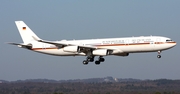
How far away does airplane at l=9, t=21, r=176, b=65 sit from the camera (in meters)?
82.3

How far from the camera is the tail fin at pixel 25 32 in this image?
97.6m

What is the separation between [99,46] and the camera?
8662cm

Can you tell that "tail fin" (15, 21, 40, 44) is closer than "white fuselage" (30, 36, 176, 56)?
No

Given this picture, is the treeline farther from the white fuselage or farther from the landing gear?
the white fuselage

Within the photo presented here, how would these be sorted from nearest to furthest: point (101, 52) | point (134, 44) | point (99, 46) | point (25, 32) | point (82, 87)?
point (134, 44) < point (101, 52) < point (99, 46) < point (25, 32) < point (82, 87)

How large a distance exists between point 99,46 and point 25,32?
67.4 ft

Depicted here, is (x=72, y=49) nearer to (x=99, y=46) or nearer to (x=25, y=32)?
(x=99, y=46)

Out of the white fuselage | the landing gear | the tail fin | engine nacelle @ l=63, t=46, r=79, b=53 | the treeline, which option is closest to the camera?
the white fuselage

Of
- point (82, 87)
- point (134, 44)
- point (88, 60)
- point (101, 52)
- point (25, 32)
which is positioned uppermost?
point (25, 32)

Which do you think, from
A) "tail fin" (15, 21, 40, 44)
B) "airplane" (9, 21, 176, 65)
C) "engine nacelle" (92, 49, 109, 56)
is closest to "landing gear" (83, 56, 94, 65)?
"airplane" (9, 21, 176, 65)

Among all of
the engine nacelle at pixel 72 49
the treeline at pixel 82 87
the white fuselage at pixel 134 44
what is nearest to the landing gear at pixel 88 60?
the white fuselage at pixel 134 44

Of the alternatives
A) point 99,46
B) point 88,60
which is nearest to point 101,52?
point 99,46

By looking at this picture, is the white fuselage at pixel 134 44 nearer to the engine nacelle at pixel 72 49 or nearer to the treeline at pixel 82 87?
the engine nacelle at pixel 72 49

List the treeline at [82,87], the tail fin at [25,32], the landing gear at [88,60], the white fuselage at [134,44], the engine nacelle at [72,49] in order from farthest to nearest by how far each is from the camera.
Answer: the treeline at [82,87]
the tail fin at [25,32]
the landing gear at [88,60]
the engine nacelle at [72,49]
the white fuselage at [134,44]
